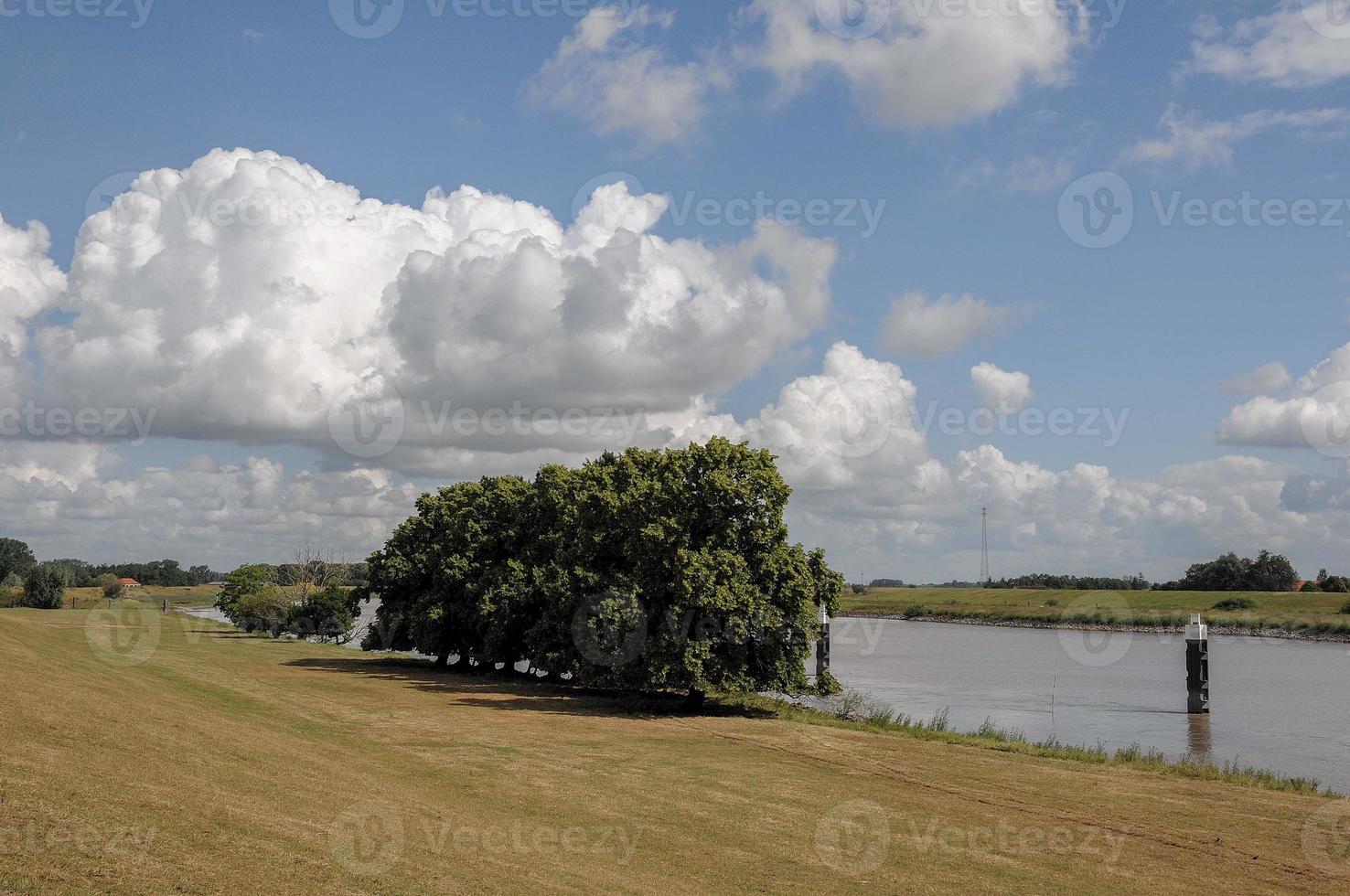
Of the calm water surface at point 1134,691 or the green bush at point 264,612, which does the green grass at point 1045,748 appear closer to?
the calm water surface at point 1134,691

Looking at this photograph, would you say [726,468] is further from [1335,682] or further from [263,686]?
[1335,682]

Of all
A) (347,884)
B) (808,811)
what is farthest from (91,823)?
(808,811)

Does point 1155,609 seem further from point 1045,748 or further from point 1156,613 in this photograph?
point 1045,748

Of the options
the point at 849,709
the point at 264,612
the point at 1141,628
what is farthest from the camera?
the point at 1141,628

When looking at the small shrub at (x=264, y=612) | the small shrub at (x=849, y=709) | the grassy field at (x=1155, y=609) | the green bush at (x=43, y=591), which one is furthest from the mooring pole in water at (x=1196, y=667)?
the green bush at (x=43, y=591)

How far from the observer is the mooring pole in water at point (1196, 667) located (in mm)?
57031

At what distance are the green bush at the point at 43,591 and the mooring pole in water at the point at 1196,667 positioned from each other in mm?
107627

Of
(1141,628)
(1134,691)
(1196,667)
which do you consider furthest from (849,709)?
(1141,628)

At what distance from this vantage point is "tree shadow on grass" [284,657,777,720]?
44000 millimetres

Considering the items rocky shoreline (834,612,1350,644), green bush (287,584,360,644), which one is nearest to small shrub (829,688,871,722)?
green bush (287,584,360,644)

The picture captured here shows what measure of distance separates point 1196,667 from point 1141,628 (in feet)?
312

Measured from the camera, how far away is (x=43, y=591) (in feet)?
348

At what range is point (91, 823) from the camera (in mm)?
14195

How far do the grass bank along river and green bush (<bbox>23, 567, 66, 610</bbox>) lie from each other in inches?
5167
